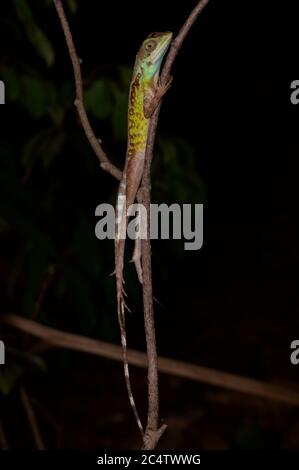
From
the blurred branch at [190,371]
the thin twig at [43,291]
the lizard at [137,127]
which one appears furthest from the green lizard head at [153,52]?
the thin twig at [43,291]

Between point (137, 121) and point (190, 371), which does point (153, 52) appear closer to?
point (137, 121)

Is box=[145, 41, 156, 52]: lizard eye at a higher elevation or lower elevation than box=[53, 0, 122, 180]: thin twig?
higher

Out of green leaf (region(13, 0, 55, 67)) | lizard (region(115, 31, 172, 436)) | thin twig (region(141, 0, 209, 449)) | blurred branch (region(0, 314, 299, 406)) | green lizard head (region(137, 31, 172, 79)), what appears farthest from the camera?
green leaf (region(13, 0, 55, 67))

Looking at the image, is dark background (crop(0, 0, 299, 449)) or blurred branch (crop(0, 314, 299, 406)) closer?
blurred branch (crop(0, 314, 299, 406))

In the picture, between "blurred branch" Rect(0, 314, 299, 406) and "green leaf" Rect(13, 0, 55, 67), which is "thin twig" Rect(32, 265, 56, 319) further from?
"green leaf" Rect(13, 0, 55, 67)

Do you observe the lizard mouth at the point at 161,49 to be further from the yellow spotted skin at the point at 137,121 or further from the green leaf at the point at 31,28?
the green leaf at the point at 31,28

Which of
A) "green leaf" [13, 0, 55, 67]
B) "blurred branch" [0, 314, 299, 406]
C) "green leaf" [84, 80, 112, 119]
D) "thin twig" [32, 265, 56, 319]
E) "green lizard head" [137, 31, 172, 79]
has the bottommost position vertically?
A: "blurred branch" [0, 314, 299, 406]

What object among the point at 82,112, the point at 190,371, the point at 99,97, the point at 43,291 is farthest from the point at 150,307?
the point at 99,97

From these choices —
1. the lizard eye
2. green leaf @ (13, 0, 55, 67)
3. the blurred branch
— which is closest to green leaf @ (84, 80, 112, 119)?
green leaf @ (13, 0, 55, 67)
